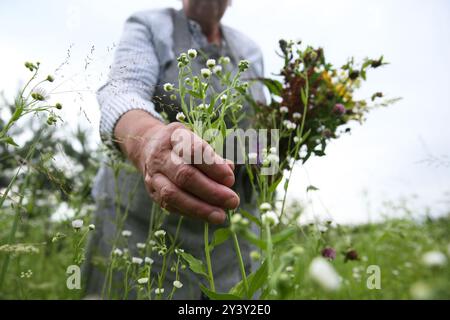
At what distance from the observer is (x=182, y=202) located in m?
0.59

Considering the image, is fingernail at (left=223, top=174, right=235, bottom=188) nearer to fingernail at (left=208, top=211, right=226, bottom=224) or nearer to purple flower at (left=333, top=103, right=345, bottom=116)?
fingernail at (left=208, top=211, right=226, bottom=224)

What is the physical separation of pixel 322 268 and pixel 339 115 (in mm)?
734

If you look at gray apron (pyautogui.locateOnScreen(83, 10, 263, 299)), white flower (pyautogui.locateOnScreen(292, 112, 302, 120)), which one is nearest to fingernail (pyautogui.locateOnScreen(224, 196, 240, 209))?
white flower (pyautogui.locateOnScreen(292, 112, 302, 120))

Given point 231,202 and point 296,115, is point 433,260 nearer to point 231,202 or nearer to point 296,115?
point 231,202

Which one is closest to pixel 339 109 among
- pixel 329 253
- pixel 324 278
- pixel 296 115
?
pixel 296 115

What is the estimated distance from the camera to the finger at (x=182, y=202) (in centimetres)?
57

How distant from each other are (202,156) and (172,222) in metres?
0.76

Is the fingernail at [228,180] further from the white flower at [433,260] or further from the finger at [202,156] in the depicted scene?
the white flower at [433,260]

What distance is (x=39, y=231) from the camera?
79.6 inches

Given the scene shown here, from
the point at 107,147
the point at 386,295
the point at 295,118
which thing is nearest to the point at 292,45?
the point at 295,118

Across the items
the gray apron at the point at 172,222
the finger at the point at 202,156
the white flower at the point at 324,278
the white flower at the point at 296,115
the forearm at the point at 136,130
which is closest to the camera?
the white flower at the point at 324,278

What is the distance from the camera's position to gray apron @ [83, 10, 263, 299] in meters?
1.22

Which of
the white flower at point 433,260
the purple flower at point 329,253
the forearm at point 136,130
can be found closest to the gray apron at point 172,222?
the forearm at point 136,130
